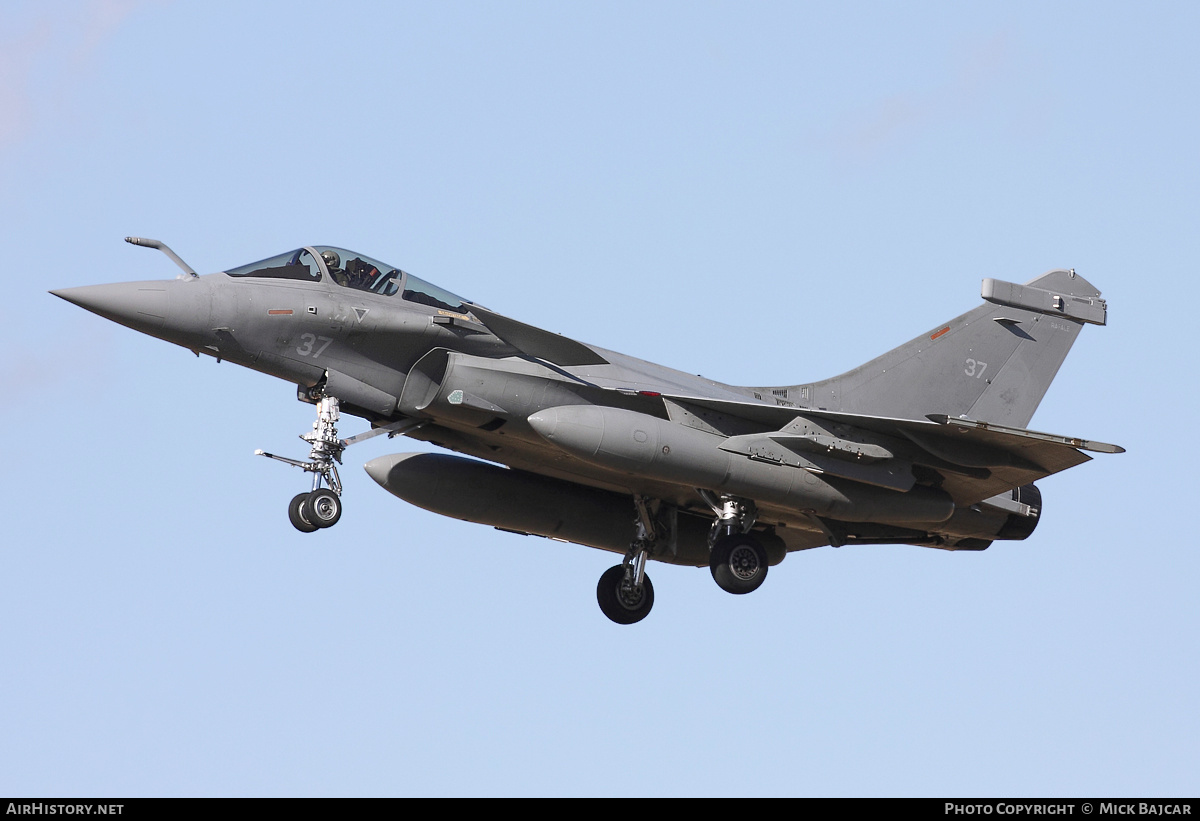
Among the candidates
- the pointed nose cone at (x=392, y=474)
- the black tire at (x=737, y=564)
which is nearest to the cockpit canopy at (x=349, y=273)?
the pointed nose cone at (x=392, y=474)

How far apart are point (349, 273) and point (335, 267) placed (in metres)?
0.18

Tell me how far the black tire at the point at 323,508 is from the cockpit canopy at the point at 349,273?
99.7 inches

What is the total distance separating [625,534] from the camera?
20703 millimetres

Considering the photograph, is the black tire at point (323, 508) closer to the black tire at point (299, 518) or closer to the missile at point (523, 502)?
the black tire at point (299, 518)

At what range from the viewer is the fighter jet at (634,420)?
17219 mm

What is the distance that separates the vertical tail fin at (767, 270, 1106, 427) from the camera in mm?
20938

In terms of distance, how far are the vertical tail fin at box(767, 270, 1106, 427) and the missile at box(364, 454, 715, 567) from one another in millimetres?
2464

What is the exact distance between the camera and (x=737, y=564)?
1884cm

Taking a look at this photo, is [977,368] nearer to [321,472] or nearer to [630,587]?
[630,587]
